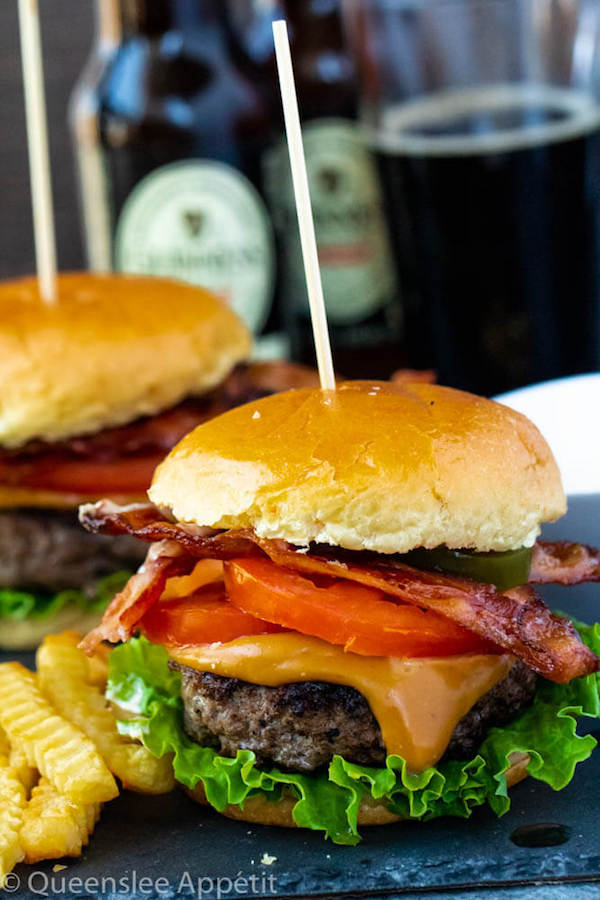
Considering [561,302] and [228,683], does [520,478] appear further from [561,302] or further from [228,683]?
[561,302]

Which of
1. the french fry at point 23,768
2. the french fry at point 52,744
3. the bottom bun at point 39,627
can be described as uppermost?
the french fry at point 52,744

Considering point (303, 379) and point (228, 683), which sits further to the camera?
point (303, 379)

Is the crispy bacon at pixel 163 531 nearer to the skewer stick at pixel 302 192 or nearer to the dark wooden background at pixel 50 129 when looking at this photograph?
the skewer stick at pixel 302 192

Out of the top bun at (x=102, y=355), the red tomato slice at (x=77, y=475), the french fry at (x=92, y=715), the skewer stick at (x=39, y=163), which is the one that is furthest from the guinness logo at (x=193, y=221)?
the french fry at (x=92, y=715)

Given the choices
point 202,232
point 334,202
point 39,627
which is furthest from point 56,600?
point 334,202

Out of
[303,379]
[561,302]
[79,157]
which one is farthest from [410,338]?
[79,157]

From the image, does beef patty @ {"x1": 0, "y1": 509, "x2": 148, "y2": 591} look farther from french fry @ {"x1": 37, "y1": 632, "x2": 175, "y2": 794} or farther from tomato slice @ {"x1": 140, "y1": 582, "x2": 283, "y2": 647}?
tomato slice @ {"x1": 140, "y1": 582, "x2": 283, "y2": 647}

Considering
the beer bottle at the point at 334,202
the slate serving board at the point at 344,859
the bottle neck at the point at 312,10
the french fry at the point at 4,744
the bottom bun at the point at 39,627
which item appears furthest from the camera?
the bottle neck at the point at 312,10
